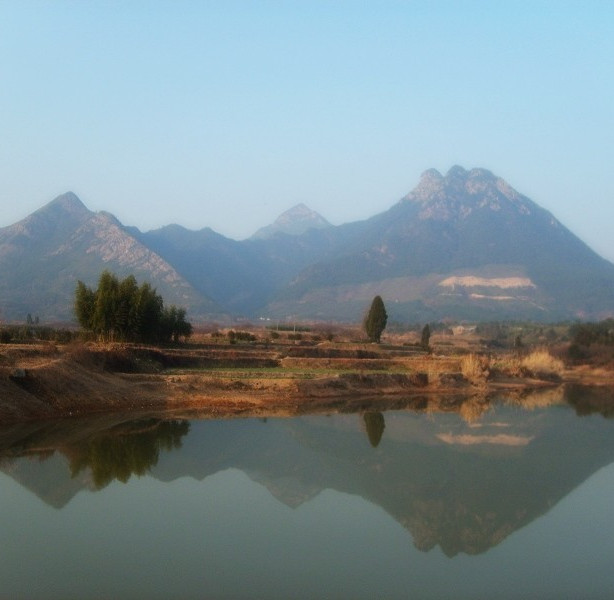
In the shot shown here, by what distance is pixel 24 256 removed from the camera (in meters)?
147

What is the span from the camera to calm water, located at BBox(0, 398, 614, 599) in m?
10.7

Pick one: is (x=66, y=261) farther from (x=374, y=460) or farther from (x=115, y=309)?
(x=374, y=460)

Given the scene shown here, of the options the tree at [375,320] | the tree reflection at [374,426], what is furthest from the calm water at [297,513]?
the tree at [375,320]

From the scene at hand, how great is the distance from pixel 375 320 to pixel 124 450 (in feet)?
117

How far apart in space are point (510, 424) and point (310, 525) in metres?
16.3

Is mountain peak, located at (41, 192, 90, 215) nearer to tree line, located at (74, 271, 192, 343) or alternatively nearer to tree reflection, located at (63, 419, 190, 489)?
tree line, located at (74, 271, 192, 343)

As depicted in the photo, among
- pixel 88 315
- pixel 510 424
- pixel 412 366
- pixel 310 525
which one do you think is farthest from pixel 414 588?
pixel 412 366

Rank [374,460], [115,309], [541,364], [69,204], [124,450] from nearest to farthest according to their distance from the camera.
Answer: [374,460]
[124,450]
[115,309]
[541,364]
[69,204]

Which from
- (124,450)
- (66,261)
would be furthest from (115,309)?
(66,261)

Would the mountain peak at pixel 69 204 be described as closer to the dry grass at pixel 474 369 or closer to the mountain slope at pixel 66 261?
the mountain slope at pixel 66 261

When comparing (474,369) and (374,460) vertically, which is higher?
(474,369)

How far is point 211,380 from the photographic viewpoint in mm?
30969

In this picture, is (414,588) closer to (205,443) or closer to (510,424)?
(205,443)

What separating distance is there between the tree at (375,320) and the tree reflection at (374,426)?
23.9m
